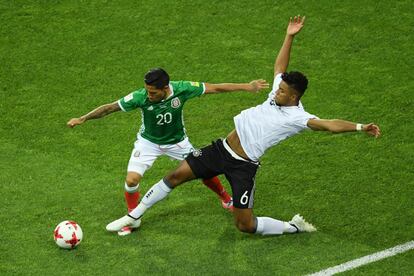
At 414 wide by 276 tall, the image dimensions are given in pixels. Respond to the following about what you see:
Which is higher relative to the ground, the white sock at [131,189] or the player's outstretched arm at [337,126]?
the player's outstretched arm at [337,126]

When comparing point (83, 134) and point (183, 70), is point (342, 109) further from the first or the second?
point (83, 134)

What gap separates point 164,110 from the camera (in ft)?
36.8

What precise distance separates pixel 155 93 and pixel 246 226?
1938mm

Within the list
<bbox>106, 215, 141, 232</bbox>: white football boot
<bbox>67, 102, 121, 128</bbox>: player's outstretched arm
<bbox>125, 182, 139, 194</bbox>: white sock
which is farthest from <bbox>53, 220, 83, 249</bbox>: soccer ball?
<bbox>67, 102, 121, 128</bbox>: player's outstretched arm

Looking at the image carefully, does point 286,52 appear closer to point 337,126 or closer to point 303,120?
point 303,120

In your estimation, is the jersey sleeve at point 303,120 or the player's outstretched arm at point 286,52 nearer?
the jersey sleeve at point 303,120

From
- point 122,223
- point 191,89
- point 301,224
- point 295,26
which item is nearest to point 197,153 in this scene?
point 191,89

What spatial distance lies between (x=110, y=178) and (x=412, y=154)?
4250mm

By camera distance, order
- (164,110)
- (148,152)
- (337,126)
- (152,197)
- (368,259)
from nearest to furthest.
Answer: (337,126), (368,259), (152,197), (164,110), (148,152)

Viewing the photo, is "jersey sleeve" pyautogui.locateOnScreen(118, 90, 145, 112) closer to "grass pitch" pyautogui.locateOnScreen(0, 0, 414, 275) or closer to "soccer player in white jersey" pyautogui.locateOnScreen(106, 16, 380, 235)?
"soccer player in white jersey" pyautogui.locateOnScreen(106, 16, 380, 235)

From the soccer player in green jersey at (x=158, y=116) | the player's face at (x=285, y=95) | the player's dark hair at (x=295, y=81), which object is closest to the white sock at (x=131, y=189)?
the soccer player in green jersey at (x=158, y=116)

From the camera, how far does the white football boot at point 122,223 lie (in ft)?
36.6

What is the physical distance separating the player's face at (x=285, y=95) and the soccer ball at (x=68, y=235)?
9.26 feet

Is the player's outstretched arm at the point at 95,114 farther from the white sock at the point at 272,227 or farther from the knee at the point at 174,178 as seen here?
the white sock at the point at 272,227
